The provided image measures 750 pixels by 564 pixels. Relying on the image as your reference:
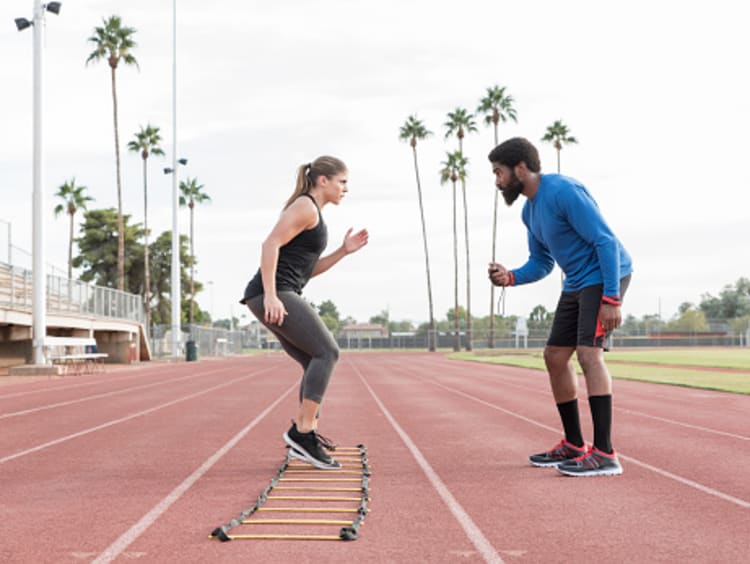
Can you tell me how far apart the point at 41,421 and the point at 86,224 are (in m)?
61.3

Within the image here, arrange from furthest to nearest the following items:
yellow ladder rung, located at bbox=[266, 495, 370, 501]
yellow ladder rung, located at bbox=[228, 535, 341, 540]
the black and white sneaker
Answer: the black and white sneaker, yellow ladder rung, located at bbox=[266, 495, 370, 501], yellow ladder rung, located at bbox=[228, 535, 341, 540]

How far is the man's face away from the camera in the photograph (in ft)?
19.4

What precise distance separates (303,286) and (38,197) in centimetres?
2124

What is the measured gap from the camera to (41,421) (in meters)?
10.3

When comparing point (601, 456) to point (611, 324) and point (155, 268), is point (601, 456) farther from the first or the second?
point (155, 268)

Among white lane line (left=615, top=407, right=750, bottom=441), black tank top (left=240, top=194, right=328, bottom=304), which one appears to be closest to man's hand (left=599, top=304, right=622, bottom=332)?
black tank top (left=240, top=194, right=328, bottom=304)

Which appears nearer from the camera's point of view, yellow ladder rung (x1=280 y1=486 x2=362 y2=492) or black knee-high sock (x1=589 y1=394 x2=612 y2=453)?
yellow ladder rung (x1=280 y1=486 x2=362 y2=492)

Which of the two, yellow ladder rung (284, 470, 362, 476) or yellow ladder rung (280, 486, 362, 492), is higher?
yellow ladder rung (280, 486, 362, 492)

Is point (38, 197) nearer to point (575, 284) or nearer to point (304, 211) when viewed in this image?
point (304, 211)

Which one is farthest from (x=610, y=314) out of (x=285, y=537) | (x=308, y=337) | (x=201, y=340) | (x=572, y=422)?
(x=201, y=340)

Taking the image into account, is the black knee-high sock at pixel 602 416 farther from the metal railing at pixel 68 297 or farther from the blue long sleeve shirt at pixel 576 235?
the metal railing at pixel 68 297

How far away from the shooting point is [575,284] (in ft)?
18.8

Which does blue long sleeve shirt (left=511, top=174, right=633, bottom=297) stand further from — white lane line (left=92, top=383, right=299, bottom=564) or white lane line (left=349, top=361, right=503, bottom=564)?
white lane line (left=92, top=383, right=299, bottom=564)

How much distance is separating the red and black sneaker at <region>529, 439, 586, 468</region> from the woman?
1.55 meters
